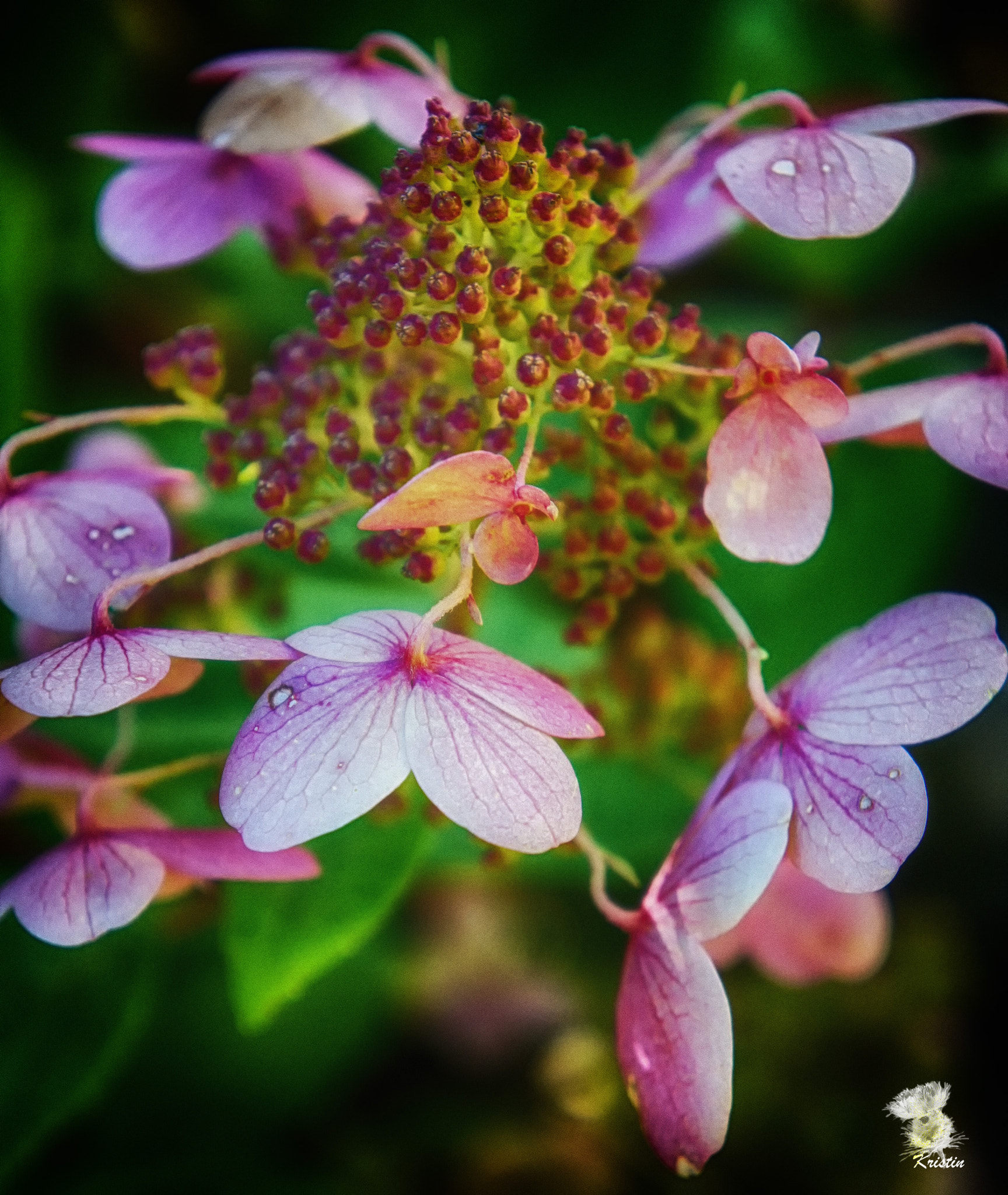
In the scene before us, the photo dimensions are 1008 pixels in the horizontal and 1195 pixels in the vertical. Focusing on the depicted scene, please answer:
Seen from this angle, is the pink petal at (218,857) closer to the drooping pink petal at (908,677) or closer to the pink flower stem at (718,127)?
the drooping pink petal at (908,677)

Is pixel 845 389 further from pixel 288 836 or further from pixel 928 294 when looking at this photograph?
pixel 928 294

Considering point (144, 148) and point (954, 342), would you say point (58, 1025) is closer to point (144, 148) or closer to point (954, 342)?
point (144, 148)

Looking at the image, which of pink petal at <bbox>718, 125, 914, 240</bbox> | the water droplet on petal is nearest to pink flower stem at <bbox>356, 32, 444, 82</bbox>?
pink petal at <bbox>718, 125, 914, 240</bbox>

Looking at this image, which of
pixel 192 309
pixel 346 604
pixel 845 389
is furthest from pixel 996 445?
pixel 192 309

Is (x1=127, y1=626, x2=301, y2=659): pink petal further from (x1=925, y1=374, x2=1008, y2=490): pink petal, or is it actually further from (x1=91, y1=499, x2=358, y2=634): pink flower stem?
(x1=925, y1=374, x2=1008, y2=490): pink petal

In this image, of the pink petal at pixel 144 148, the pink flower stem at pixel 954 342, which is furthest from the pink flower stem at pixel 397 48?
the pink flower stem at pixel 954 342

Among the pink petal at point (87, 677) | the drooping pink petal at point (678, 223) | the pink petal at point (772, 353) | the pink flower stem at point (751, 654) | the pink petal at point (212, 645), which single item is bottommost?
the pink flower stem at point (751, 654)
